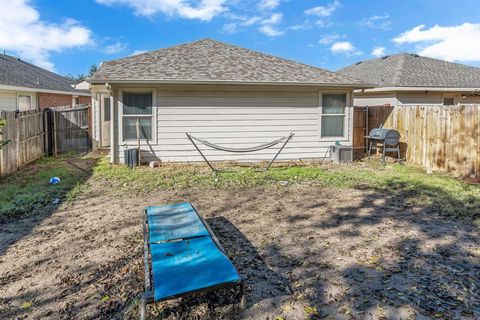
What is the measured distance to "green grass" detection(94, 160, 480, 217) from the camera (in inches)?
247

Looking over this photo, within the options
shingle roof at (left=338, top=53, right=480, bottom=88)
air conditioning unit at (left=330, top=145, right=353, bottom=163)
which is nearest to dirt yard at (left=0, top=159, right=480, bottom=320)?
air conditioning unit at (left=330, top=145, right=353, bottom=163)

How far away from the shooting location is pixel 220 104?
9.88m

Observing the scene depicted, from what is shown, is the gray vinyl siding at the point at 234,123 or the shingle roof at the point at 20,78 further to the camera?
the shingle roof at the point at 20,78

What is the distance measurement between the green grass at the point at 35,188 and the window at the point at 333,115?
6667mm

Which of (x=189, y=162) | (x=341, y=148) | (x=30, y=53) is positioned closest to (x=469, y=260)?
(x=341, y=148)

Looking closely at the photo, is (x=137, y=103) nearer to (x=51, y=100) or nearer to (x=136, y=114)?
(x=136, y=114)

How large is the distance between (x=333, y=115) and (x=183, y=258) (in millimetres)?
8291

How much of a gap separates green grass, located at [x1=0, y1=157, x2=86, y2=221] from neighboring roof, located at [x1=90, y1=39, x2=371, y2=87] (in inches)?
97.0

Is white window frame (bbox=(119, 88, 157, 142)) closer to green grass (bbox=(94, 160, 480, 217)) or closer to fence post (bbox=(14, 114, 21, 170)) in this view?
green grass (bbox=(94, 160, 480, 217))

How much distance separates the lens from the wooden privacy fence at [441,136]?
25.5 ft

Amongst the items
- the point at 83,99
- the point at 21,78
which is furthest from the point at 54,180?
the point at 83,99

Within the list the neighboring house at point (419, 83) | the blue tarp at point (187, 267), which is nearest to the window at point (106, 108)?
the neighboring house at point (419, 83)

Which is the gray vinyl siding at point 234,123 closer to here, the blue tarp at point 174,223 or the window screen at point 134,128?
the window screen at point 134,128

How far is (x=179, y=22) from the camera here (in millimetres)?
22312
